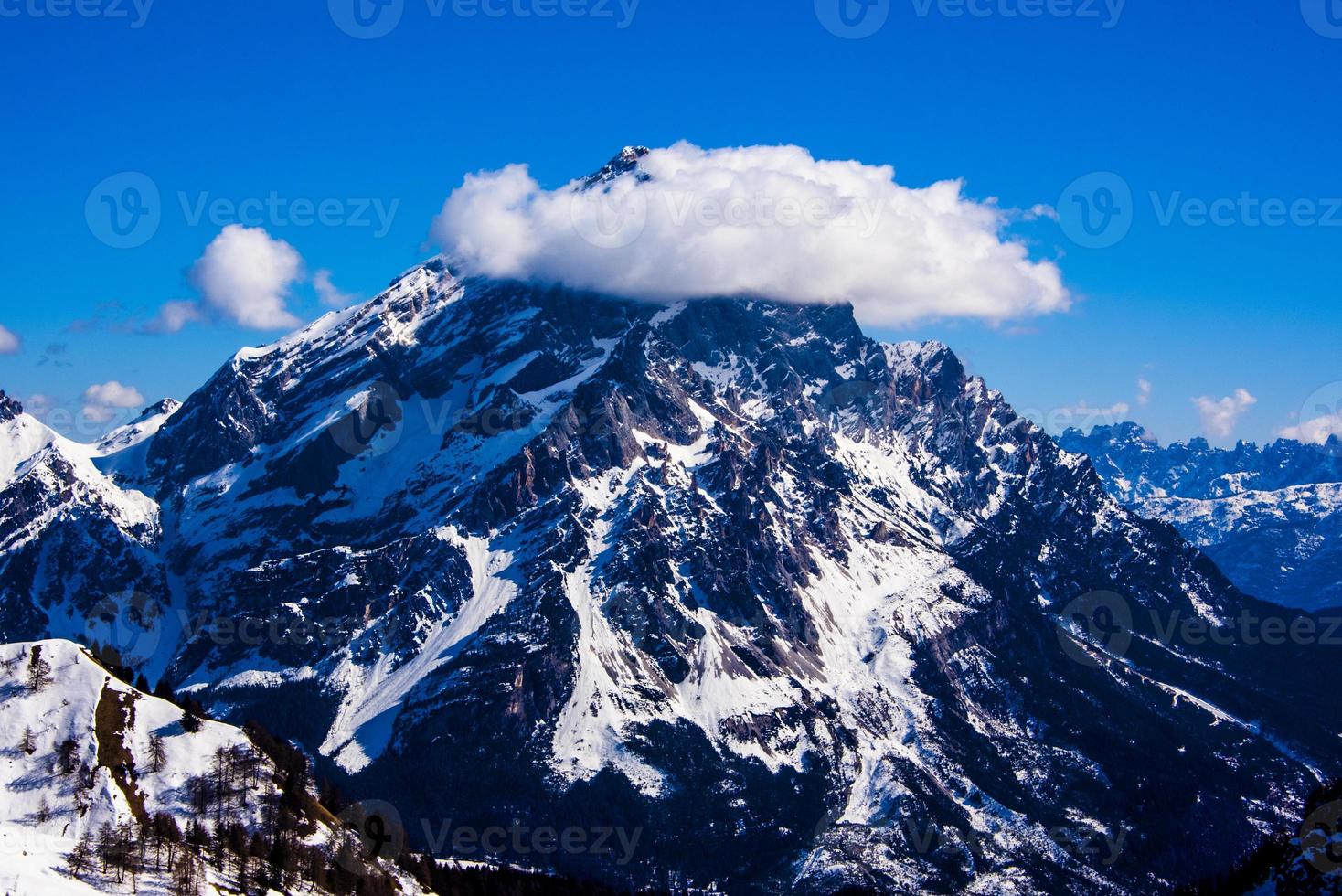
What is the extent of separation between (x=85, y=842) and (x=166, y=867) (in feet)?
41.6

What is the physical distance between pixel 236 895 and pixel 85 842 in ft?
76.5

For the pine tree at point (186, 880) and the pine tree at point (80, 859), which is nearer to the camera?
the pine tree at point (80, 859)

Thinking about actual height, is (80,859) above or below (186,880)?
above

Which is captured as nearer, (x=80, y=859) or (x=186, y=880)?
(x=80, y=859)

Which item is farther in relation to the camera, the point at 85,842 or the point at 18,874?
the point at 85,842

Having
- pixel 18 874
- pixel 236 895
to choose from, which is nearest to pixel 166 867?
pixel 236 895

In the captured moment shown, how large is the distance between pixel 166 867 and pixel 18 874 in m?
25.9

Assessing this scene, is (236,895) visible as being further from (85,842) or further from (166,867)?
(85,842)

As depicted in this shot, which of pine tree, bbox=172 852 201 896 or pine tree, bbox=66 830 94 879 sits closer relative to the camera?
pine tree, bbox=66 830 94 879

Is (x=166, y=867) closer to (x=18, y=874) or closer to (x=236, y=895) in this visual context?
(x=236, y=895)

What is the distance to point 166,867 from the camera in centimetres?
19788

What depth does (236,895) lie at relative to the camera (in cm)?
19950

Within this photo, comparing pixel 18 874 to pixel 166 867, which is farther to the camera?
pixel 166 867

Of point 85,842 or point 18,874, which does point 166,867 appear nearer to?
point 85,842
